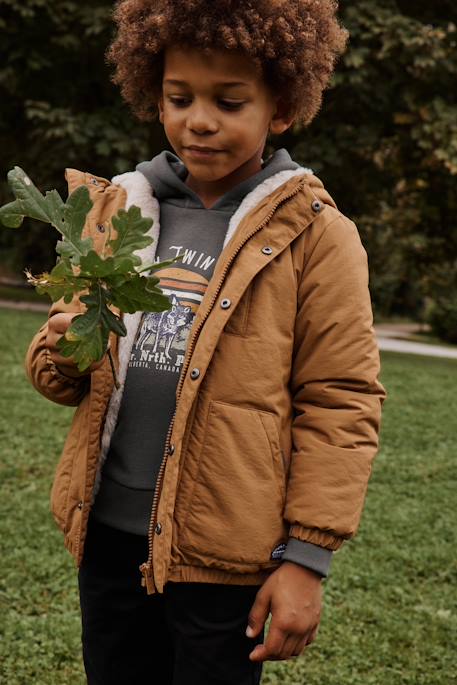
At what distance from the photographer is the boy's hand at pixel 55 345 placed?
1.55m

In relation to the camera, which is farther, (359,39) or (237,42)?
(359,39)

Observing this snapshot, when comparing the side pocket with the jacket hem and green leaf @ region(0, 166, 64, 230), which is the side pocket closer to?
the jacket hem

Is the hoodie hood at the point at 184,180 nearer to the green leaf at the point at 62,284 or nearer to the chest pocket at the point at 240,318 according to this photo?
the chest pocket at the point at 240,318

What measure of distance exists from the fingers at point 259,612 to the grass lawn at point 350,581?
56.6 inches

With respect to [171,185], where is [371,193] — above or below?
above

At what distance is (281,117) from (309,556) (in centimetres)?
92

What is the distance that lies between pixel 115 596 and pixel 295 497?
0.50 meters

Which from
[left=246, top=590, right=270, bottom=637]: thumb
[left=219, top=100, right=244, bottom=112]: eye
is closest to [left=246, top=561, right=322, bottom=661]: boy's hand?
[left=246, top=590, right=270, bottom=637]: thumb

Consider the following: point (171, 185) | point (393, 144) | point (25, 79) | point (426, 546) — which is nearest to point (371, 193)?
point (393, 144)

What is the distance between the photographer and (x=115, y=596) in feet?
5.78

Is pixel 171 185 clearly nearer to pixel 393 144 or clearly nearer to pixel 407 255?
pixel 393 144

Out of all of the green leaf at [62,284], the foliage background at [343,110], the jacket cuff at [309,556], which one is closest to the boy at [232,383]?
the jacket cuff at [309,556]

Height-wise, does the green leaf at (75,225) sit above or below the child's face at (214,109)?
below

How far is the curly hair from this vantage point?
157 centimetres
